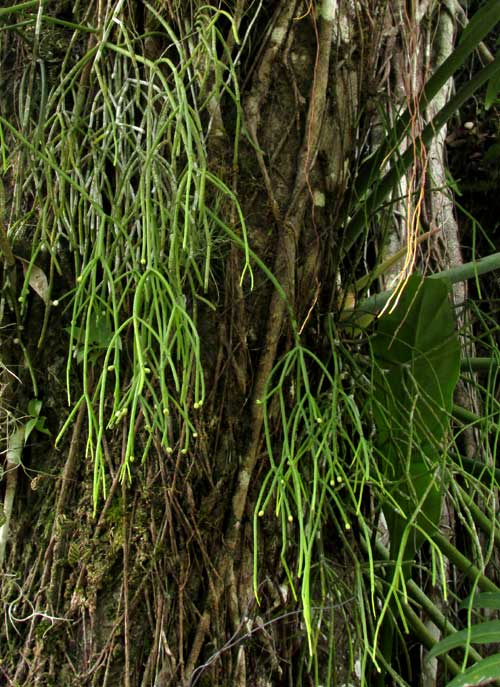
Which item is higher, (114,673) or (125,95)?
(125,95)

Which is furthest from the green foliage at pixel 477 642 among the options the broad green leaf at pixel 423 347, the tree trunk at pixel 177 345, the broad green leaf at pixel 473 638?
the broad green leaf at pixel 423 347

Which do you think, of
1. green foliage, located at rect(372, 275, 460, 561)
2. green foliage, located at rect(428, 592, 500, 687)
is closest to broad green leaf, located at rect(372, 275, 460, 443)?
green foliage, located at rect(372, 275, 460, 561)

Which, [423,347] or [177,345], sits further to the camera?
[423,347]

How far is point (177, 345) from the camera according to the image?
753 mm

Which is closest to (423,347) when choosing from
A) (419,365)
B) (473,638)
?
(419,365)

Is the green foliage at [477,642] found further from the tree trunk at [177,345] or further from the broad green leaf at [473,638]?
the tree trunk at [177,345]

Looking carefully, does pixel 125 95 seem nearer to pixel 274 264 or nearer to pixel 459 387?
pixel 274 264

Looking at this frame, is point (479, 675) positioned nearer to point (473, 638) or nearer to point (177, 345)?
point (473, 638)

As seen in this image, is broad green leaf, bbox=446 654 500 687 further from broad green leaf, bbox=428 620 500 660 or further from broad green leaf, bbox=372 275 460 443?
broad green leaf, bbox=372 275 460 443

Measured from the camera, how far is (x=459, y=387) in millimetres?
1484

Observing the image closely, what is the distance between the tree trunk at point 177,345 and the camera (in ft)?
2.55

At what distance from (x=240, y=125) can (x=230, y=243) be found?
0.46ft

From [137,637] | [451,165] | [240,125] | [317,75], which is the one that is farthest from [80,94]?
[451,165]

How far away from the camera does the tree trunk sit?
2.55 feet
